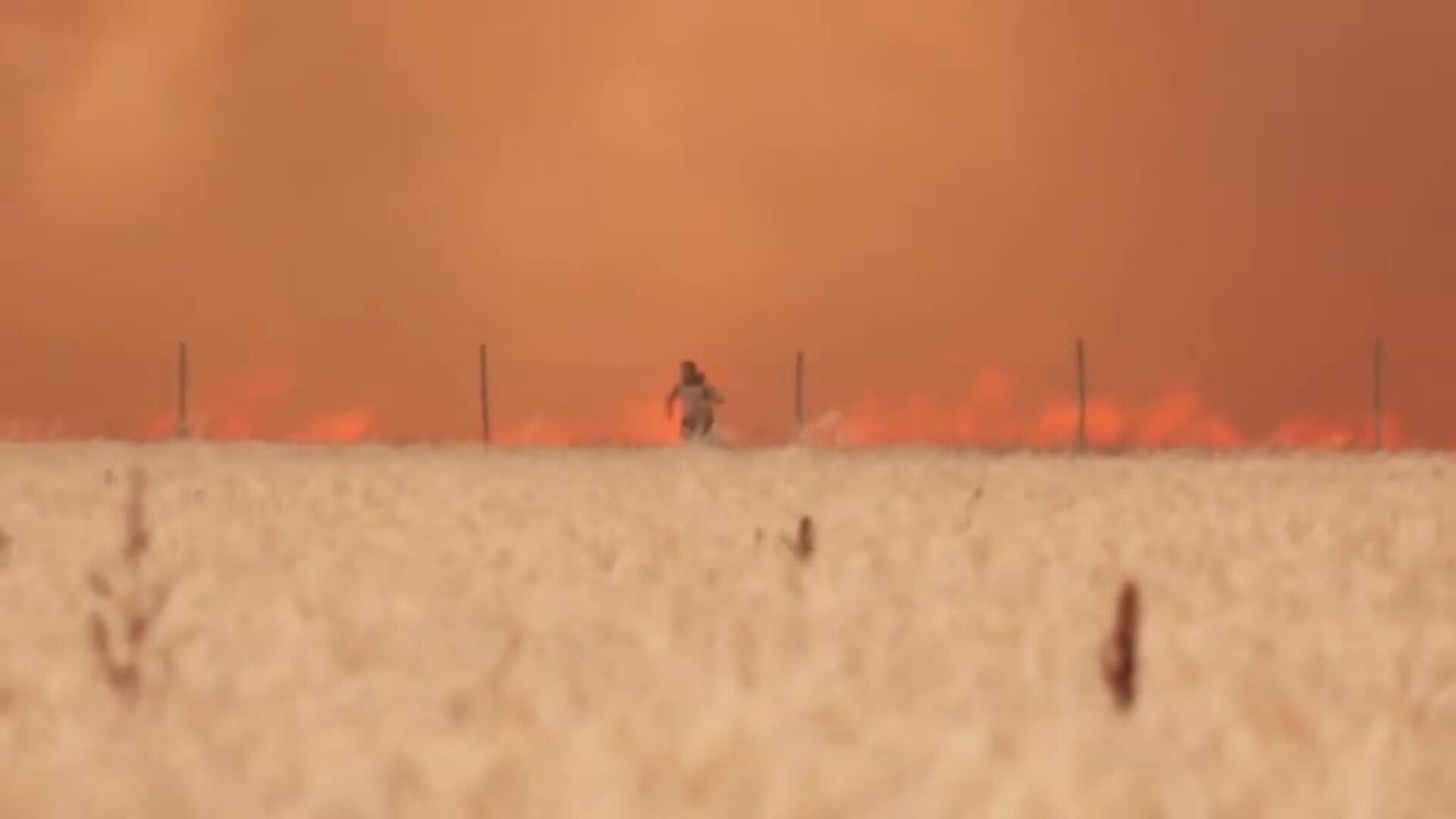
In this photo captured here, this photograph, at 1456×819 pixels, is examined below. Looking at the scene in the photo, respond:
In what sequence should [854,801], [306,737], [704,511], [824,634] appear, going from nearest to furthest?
[854,801], [306,737], [824,634], [704,511]

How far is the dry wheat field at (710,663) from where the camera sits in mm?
3871

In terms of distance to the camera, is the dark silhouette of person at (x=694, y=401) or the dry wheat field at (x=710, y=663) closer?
the dry wheat field at (x=710, y=663)

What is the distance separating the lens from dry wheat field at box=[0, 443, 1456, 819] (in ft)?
12.7

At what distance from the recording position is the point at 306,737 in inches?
171

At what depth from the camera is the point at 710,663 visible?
5.54 m

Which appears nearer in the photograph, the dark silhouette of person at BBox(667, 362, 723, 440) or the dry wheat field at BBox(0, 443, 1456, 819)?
the dry wheat field at BBox(0, 443, 1456, 819)

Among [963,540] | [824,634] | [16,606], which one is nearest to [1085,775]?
[824,634]

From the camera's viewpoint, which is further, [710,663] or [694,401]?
[694,401]

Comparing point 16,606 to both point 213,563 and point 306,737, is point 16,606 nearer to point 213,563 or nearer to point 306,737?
point 213,563

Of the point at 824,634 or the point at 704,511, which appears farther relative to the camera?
the point at 704,511

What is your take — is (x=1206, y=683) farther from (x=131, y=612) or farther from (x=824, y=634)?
(x=131, y=612)

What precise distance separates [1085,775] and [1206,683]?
1.55 meters

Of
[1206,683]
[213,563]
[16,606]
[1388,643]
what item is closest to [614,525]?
[213,563]

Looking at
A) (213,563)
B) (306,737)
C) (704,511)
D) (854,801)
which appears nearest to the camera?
(854,801)
